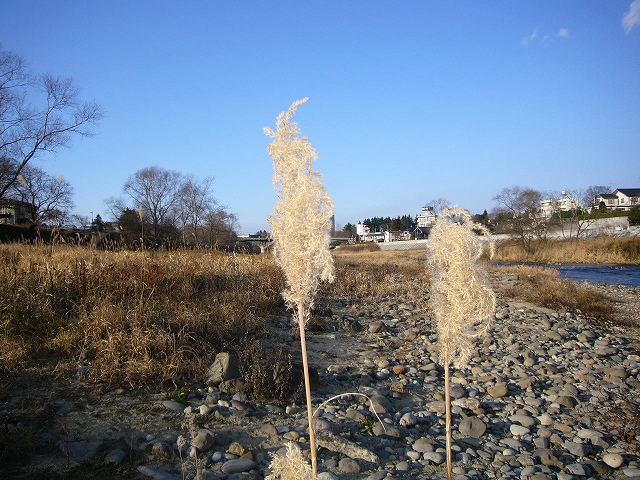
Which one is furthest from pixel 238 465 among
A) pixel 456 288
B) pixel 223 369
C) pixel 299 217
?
pixel 299 217

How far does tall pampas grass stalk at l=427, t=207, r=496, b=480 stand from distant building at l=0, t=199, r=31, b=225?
2451 cm

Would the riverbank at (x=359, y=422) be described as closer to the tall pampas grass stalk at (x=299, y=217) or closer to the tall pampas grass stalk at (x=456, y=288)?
the tall pampas grass stalk at (x=299, y=217)

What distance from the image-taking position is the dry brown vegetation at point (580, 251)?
32031 millimetres


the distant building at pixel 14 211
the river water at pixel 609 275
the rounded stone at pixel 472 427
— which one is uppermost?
the distant building at pixel 14 211

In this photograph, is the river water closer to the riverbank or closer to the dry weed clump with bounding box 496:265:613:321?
the dry weed clump with bounding box 496:265:613:321

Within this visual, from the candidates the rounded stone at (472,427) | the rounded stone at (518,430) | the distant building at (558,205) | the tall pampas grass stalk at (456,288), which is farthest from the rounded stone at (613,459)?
the distant building at (558,205)

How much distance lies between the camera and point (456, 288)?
259 centimetres

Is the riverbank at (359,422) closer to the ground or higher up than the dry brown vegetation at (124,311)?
closer to the ground

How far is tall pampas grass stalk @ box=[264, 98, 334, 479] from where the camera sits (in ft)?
6.86

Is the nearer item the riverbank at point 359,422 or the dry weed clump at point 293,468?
the dry weed clump at point 293,468

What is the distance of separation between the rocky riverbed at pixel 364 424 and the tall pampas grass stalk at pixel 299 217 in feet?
7.16

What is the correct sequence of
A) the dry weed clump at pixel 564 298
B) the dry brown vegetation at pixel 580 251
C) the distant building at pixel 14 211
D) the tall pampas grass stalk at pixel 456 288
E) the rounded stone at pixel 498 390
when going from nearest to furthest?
the tall pampas grass stalk at pixel 456 288 < the rounded stone at pixel 498 390 < the dry weed clump at pixel 564 298 < the distant building at pixel 14 211 < the dry brown vegetation at pixel 580 251

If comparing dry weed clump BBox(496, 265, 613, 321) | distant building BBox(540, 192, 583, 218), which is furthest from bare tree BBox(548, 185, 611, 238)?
dry weed clump BBox(496, 265, 613, 321)

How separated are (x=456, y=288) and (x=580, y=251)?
37304 millimetres
